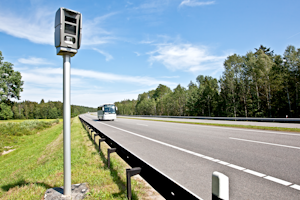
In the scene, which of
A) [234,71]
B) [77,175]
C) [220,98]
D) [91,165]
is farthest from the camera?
[220,98]

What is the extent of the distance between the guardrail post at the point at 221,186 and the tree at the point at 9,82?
49.3 metres

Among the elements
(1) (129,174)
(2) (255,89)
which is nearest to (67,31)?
(1) (129,174)

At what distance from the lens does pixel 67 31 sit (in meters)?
3.24

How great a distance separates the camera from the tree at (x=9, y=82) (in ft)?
131

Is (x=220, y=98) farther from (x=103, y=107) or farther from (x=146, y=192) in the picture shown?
Answer: (x=146, y=192)

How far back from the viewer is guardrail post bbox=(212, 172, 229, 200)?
131 centimetres

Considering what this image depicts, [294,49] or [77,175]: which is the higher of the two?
[294,49]

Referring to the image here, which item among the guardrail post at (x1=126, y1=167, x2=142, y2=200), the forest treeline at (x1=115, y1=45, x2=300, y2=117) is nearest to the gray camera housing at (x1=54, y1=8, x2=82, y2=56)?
the guardrail post at (x1=126, y1=167, x2=142, y2=200)

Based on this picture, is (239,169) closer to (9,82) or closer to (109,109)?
(109,109)

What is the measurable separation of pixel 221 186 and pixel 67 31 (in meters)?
3.42

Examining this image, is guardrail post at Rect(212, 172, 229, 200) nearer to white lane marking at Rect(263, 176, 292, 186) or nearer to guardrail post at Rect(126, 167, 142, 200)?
guardrail post at Rect(126, 167, 142, 200)

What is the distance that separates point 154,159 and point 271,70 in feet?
127

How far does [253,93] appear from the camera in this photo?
38.6 meters

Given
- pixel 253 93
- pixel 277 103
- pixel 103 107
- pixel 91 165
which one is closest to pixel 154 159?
pixel 91 165
